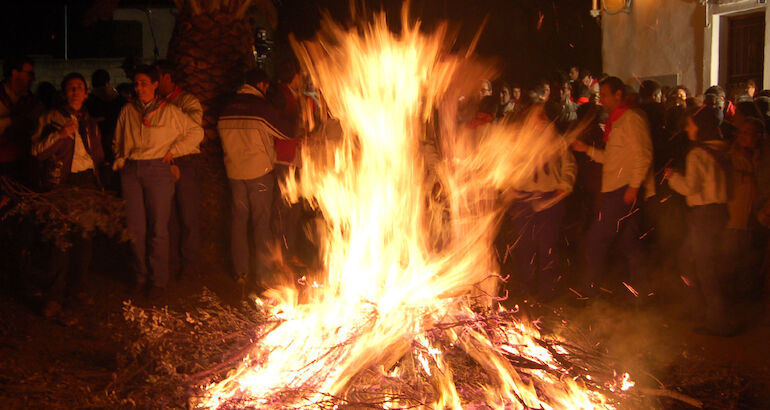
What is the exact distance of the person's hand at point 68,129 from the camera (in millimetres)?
6289

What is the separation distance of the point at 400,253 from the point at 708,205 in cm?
281

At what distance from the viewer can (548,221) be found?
7.24 m

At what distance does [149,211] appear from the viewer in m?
6.88

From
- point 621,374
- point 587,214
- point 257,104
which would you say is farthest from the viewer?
point 587,214

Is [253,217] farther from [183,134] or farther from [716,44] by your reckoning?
[716,44]

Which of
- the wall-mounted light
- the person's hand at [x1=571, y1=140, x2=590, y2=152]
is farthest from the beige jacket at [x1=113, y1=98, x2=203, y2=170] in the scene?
the wall-mounted light

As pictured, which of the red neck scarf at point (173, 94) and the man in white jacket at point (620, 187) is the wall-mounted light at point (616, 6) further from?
the red neck scarf at point (173, 94)

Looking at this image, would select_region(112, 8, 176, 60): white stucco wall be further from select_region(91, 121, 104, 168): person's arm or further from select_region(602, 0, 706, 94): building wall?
select_region(91, 121, 104, 168): person's arm

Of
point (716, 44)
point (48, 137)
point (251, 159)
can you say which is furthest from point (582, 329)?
point (716, 44)

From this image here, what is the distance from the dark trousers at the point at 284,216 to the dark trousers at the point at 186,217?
0.82 m

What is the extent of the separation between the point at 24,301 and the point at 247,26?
12.9 feet

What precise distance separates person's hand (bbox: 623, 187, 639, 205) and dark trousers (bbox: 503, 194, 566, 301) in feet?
2.50

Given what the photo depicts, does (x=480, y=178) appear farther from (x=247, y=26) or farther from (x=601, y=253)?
(x=247, y=26)

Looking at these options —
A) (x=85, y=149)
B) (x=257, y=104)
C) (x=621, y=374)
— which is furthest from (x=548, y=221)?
(x=85, y=149)
